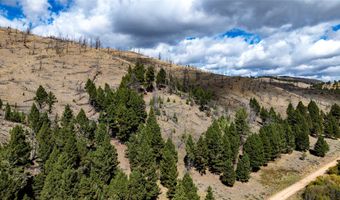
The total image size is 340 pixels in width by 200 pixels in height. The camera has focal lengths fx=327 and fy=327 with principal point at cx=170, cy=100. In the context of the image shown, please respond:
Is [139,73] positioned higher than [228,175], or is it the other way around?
[139,73]

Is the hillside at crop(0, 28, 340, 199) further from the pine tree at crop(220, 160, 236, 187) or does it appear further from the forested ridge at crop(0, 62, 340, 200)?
the forested ridge at crop(0, 62, 340, 200)

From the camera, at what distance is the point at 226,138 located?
83625 mm

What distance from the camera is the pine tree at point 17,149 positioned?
52031 millimetres

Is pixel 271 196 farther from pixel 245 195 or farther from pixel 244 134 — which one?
pixel 244 134

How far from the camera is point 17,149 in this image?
5309cm

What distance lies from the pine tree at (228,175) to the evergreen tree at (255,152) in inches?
450

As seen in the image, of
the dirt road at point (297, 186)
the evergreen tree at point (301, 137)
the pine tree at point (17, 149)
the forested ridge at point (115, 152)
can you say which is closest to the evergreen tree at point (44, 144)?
the forested ridge at point (115, 152)

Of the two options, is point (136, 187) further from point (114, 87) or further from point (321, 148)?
point (114, 87)

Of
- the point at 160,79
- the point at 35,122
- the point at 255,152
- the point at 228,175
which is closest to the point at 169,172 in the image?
the point at 228,175

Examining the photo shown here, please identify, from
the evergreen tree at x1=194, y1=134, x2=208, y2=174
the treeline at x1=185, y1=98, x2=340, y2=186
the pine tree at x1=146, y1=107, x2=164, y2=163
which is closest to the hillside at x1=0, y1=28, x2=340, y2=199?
the evergreen tree at x1=194, y1=134, x2=208, y2=174

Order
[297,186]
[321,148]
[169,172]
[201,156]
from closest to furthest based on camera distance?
[169,172]
[201,156]
[297,186]
[321,148]

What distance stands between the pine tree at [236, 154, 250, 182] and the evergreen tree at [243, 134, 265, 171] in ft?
19.0

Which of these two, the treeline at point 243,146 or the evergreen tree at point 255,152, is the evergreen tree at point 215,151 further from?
the evergreen tree at point 255,152

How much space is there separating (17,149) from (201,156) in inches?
1664
